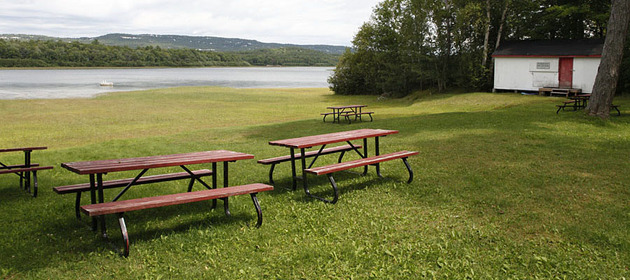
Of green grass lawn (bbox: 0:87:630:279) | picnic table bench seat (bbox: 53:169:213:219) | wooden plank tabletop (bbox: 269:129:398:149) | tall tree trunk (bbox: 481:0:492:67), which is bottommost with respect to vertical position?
green grass lawn (bbox: 0:87:630:279)

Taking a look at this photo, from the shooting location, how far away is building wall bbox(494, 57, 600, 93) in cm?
2745

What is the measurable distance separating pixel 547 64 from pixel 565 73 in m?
1.13

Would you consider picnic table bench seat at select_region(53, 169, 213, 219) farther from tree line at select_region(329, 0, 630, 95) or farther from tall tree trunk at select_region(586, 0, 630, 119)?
tree line at select_region(329, 0, 630, 95)

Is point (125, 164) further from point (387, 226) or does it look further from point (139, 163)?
point (387, 226)

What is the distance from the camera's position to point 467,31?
32.7m

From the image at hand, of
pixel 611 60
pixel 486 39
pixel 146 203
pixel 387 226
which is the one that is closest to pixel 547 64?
pixel 486 39

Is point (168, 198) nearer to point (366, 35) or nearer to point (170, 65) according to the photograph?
point (366, 35)

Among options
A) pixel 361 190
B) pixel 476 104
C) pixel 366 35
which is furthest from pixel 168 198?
pixel 366 35

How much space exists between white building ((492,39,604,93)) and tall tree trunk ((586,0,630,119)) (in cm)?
1388

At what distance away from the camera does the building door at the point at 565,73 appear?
28.1 metres

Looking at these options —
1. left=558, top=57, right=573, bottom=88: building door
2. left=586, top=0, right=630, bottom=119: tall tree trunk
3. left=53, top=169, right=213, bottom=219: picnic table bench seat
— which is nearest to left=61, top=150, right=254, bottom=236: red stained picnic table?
left=53, top=169, right=213, bottom=219: picnic table bench seat

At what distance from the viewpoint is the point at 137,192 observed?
712cm

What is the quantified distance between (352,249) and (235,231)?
1.37 m

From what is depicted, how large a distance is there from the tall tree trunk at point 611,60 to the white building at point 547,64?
13.9 metres
